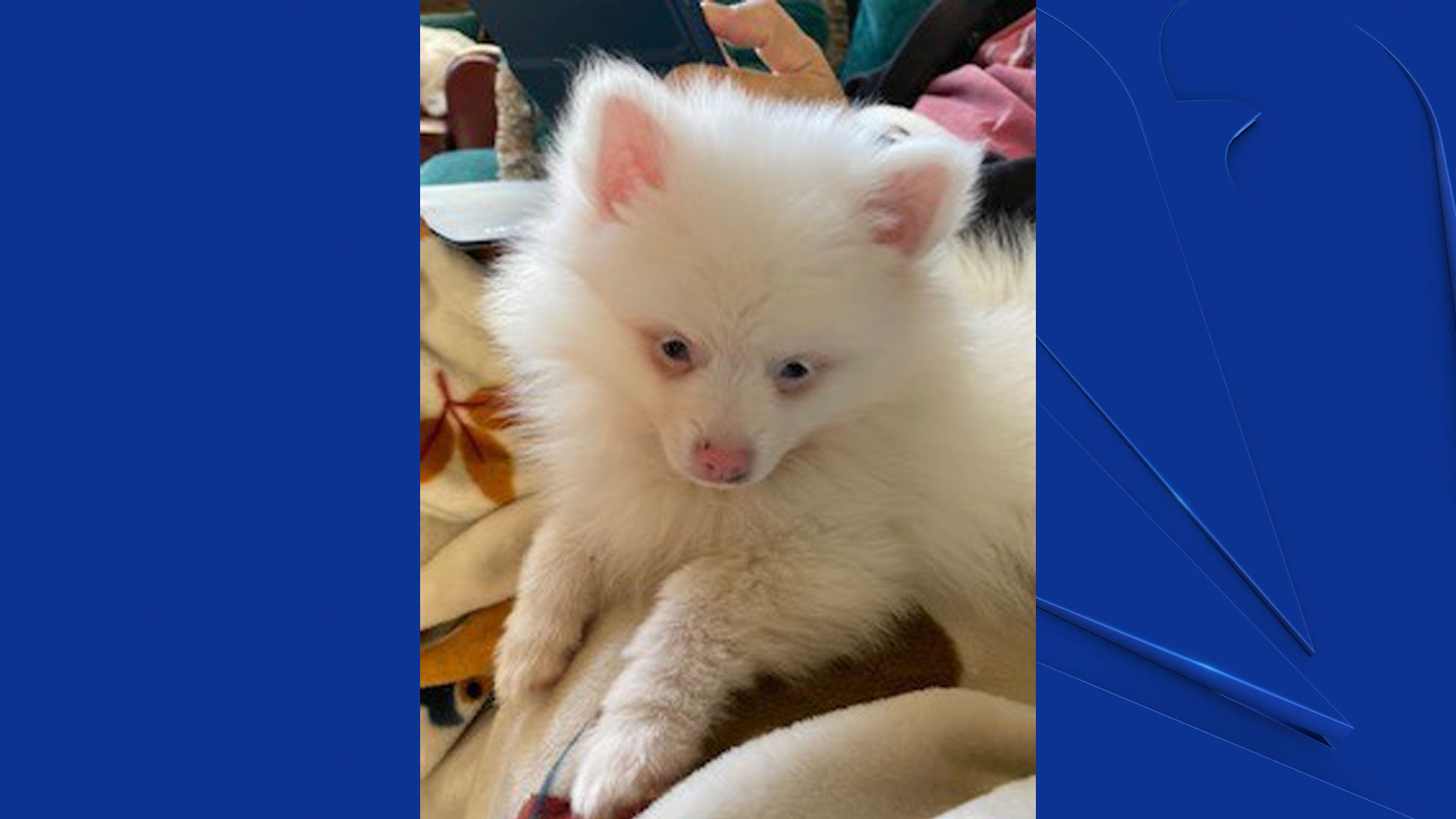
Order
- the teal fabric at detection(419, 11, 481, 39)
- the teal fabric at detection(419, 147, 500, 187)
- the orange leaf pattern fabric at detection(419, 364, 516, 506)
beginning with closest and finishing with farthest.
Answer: the teal fabric at detection(419, 11, 481, 39) → the teal fabric at detection(419, 147, 500, 187) → the orange leaf pattern fabric at detection(419, 364, 516, 506)

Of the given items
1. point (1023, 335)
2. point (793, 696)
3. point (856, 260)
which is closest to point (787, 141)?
point (856, 260)

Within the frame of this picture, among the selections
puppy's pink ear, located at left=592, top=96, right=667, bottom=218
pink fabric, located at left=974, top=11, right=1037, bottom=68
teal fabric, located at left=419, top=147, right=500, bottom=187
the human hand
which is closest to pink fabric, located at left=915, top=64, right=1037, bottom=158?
pink fabric, located at left=974, top=11, right=1037, bottom=68

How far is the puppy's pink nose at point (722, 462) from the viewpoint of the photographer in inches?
37.5

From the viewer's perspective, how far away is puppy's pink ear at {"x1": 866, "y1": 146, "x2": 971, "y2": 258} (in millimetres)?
980

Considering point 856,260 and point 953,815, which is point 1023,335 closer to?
point 856,260

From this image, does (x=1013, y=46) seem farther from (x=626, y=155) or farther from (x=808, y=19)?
(x=626, y=155)

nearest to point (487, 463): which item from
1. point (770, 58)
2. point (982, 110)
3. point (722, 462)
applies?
point (722, 462)

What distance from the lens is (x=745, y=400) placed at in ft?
3.10

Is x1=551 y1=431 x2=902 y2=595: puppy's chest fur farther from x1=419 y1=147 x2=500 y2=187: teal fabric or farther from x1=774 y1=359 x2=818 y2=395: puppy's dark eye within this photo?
x1=419 y1=147 x2=500 y2=187: teal fabric

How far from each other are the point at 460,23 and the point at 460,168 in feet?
0.49

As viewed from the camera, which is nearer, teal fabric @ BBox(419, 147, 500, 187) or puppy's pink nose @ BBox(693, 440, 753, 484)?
puppy's pink nose @ BBox(693, 440, 753, 484)

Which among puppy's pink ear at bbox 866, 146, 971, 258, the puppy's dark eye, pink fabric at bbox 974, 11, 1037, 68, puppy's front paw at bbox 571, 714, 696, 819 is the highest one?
pink fabric at bbox 974, 11, 1037, 68
